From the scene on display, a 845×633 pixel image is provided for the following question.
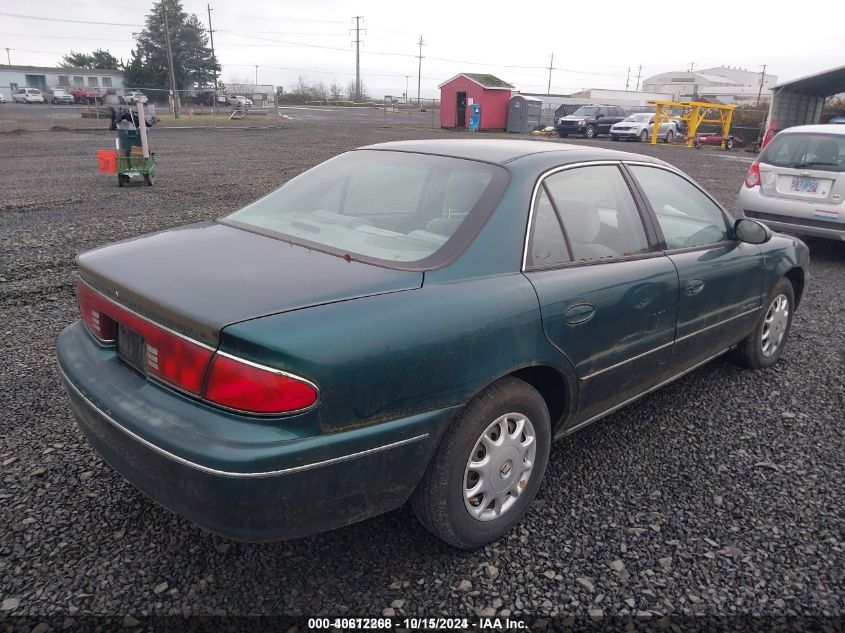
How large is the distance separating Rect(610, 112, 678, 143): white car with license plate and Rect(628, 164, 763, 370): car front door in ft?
97.2

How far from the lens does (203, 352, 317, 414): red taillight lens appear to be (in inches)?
77.4

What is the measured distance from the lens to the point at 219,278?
2.30 metres

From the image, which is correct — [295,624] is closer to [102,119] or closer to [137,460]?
[137,460]

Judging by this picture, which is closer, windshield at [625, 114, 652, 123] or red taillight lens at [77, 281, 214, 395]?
red taillight lens at [77, 281, 214, 395]

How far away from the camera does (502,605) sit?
7.70ft

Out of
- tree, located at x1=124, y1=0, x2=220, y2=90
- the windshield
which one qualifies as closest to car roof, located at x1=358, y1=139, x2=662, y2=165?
the windshield

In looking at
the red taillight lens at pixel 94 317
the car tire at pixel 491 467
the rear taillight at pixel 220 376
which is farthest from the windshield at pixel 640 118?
the rear taillight at pixel 220 376

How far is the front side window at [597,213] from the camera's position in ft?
9.75

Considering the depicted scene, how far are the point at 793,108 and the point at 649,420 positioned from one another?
29367mm

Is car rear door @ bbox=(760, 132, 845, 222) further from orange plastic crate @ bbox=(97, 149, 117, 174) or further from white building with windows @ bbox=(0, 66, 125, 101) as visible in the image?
white building with windows @ bbox=(0, 66, 125, 101)

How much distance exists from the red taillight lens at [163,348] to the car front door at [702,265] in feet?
8.02

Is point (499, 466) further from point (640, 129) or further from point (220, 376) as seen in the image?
point (640, 129)

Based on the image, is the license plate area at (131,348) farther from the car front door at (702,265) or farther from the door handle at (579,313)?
the car front door at (702,265)

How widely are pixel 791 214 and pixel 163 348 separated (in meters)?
7.70
